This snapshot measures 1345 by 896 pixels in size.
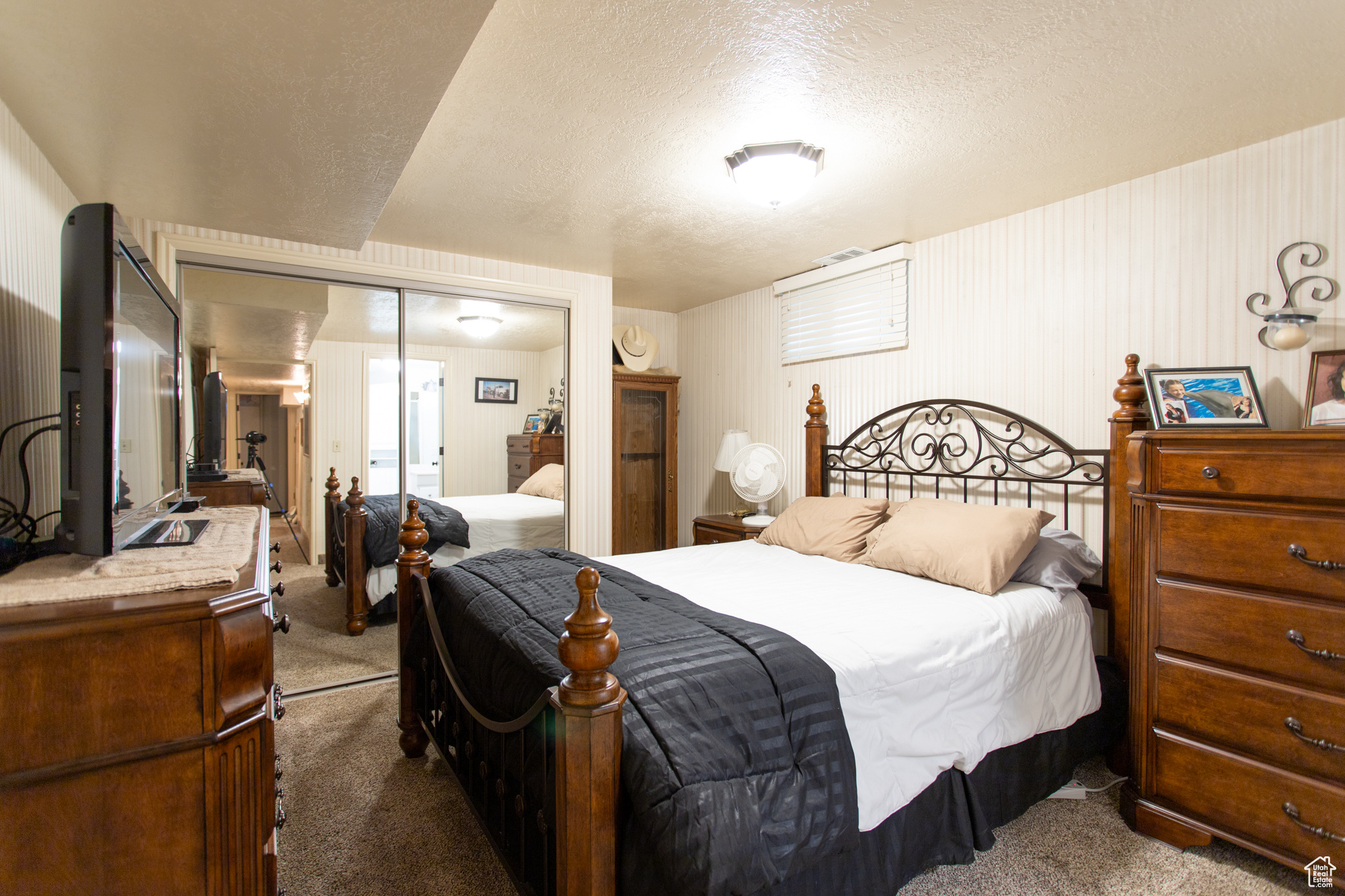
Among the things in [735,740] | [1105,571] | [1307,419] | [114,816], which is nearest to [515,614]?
[735,740]

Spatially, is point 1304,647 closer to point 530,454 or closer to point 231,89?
point 231,89

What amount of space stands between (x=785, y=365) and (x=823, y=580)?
206 centimetres

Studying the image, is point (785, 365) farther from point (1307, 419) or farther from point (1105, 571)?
point (1307, 419)

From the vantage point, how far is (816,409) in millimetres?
3684

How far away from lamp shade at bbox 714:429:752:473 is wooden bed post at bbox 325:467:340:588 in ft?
7.63

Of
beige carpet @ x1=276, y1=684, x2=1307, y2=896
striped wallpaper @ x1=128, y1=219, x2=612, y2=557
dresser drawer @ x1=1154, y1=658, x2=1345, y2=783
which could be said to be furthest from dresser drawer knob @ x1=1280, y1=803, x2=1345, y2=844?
striped wallpaper @ x1=128, y1=219, x2=612, y2=557

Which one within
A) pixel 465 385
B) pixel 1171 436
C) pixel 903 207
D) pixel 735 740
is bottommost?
pixel 735 740

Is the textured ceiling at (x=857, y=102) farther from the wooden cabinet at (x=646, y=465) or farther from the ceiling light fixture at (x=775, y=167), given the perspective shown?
the wooden cabinet at (x=646, y=465)

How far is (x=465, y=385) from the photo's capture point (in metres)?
3.69

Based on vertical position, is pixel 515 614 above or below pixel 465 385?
below

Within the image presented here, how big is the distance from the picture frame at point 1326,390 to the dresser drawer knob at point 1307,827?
3.65ft

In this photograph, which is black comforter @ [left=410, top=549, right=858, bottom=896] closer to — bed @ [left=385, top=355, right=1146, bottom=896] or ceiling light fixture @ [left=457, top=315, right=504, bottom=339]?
bed @ [left=385, top=355, right=1146, bottom=896]

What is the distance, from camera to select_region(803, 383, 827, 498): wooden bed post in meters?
3.69

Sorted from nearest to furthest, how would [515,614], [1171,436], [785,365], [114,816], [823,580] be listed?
[114,816] < [515,614] < [1171,436] < [823,580] < [785,365]
